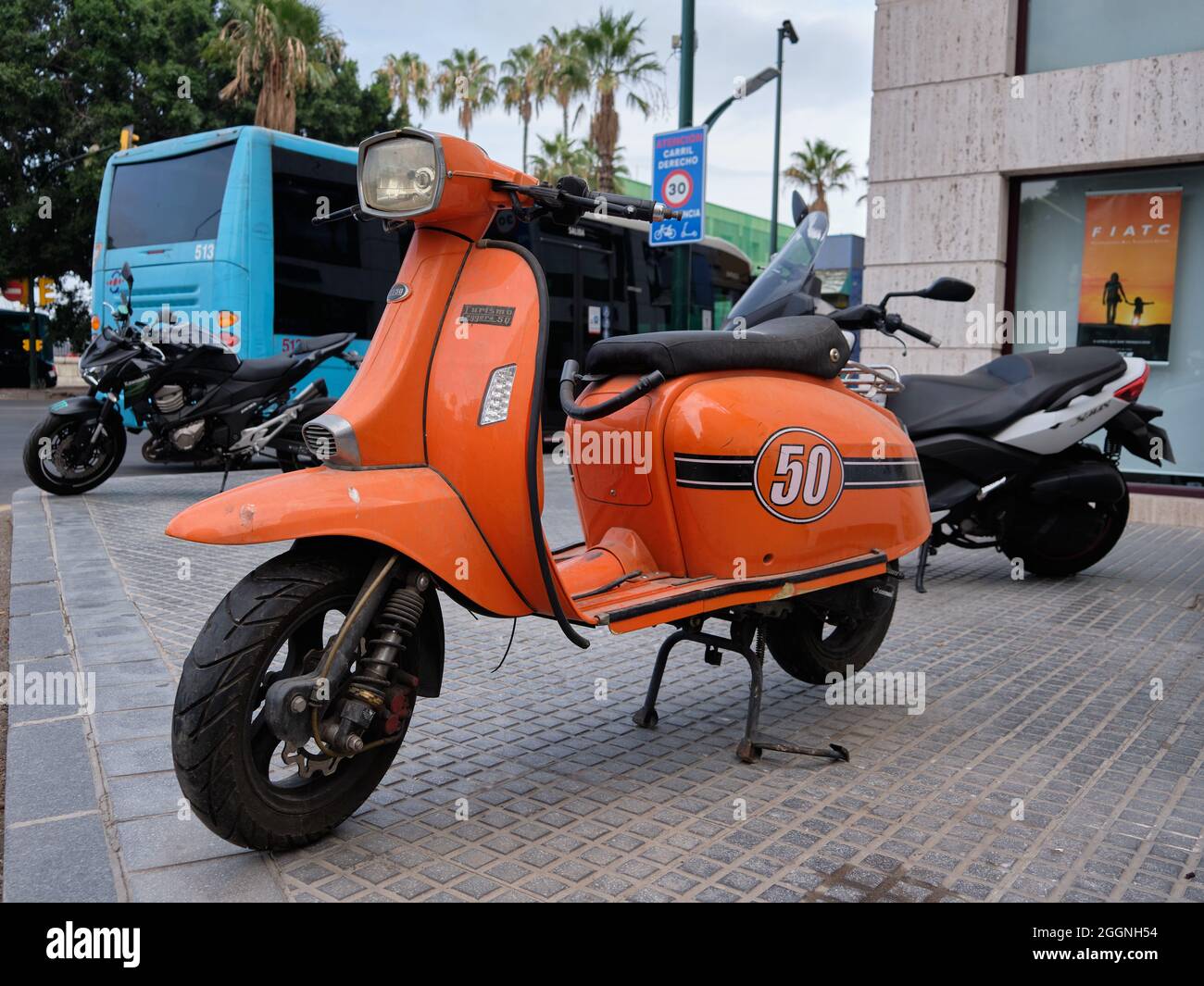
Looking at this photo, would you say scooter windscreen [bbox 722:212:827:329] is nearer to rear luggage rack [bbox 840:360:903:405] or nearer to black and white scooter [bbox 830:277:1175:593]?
rear luggage rack [bbox 840:360:903:405]

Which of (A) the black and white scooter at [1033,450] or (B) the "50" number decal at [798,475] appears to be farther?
(A) the black and white scooter at [1033,450]

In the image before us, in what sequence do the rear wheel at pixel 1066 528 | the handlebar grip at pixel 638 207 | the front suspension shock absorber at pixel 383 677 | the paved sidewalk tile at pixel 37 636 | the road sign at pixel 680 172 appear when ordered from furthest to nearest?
the road sign at pixel 680 172 < the rear wheel at pixel 1066 528 < the paved sidewalk tile at pixel 37 636 < the handlebar grip at pixel 638 207 < the front suspension shock absorber at pixel 383 677

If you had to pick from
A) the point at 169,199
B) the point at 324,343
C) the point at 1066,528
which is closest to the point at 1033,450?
the point at 1066,528

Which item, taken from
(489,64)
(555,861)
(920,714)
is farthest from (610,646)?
(489,64)

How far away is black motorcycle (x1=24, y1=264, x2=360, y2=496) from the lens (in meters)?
8.80

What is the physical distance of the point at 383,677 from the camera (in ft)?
8.86

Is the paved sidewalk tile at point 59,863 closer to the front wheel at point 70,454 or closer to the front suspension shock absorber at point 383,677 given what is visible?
the front suspension shock absorber at point 383,677

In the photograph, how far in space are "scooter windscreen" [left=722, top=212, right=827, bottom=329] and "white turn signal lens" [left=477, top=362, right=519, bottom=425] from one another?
1439 mm

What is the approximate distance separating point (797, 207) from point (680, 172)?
6.84 meters

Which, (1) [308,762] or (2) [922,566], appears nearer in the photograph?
(1) [308,762]

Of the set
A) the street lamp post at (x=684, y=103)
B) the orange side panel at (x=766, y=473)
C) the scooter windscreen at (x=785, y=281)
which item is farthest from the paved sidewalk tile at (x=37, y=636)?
the street lamp post at (x=684, y=103)

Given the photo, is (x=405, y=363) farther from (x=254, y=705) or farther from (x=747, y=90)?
(x=747, y=90)

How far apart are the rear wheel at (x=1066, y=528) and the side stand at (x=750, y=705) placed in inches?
134

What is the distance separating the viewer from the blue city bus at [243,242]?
10.8 m
